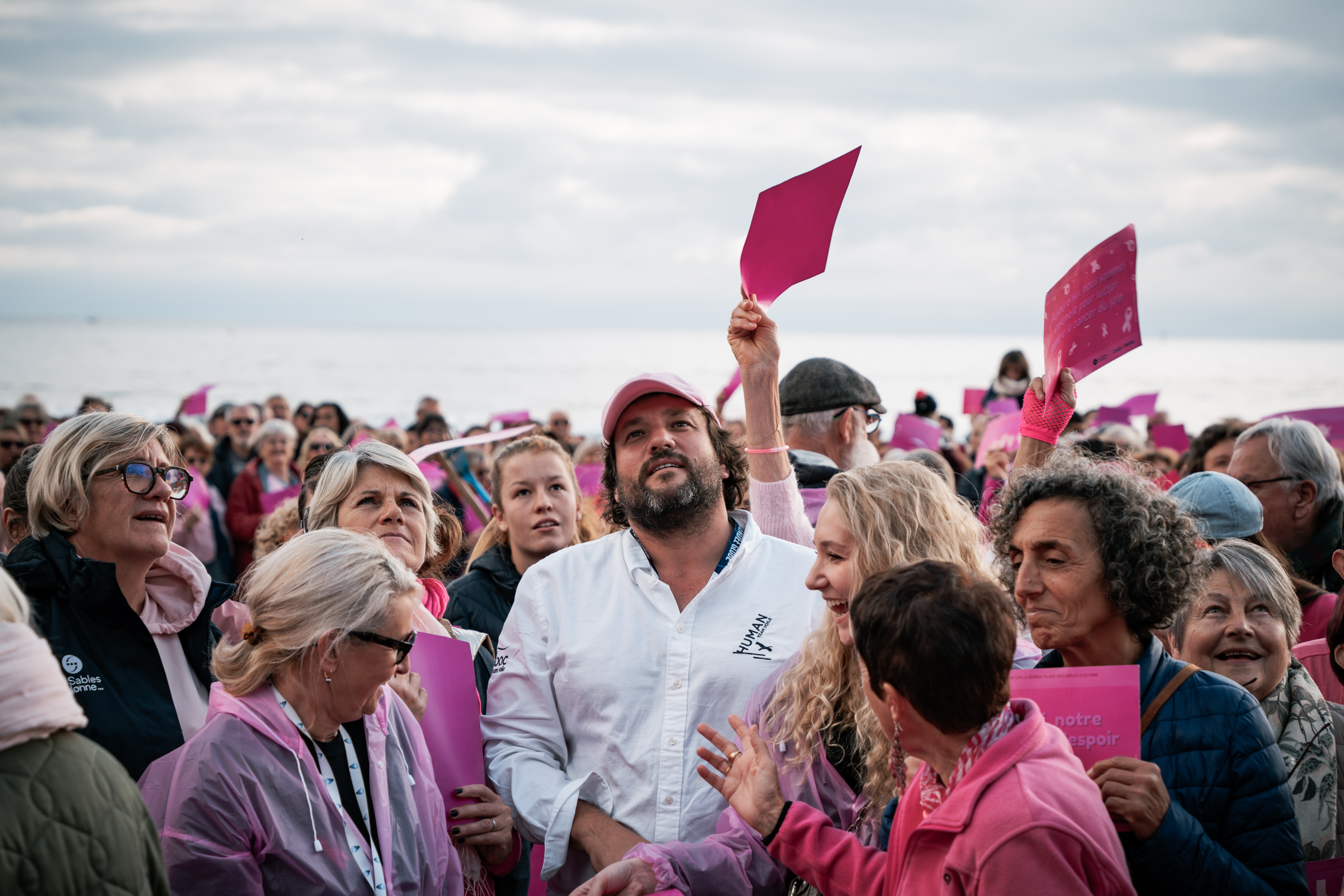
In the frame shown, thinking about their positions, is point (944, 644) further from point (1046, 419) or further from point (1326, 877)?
point (1046, 419)

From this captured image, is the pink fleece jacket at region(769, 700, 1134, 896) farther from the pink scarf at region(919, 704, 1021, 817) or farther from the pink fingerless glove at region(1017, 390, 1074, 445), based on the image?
the pink fingerless glove at region(1017, 390, 1074, 445)

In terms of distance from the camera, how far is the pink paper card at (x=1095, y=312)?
3008 millimetres

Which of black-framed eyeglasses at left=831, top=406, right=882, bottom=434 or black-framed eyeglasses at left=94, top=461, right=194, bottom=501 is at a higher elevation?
black-framed eyeglasses at left=831, top=406, right=882, bottom=434

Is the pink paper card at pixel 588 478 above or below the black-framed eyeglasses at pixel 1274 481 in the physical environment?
below

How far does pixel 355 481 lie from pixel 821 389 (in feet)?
7.21

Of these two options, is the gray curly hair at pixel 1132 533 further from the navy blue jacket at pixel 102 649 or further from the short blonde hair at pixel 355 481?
the navy blue jacket at pixel 102 649

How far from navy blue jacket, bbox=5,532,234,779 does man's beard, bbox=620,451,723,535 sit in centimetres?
145

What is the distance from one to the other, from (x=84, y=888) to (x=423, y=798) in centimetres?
115

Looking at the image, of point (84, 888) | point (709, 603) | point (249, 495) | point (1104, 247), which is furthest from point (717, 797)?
point (249, 495)

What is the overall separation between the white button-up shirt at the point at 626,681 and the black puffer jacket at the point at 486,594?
130 cm

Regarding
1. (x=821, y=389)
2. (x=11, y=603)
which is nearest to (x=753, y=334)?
(x=821, y=389)

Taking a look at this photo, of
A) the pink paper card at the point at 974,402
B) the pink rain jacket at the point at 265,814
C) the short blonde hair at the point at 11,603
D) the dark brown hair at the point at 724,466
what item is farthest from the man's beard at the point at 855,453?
the pink paper card at the point at 974,402

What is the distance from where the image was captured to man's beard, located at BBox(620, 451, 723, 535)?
10.3ft

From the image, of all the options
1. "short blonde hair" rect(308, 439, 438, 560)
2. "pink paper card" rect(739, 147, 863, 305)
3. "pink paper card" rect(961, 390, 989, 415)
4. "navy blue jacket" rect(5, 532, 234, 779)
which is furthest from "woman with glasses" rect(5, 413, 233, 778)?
A: "pink paper card" rect(961, 390, 989, 415)
